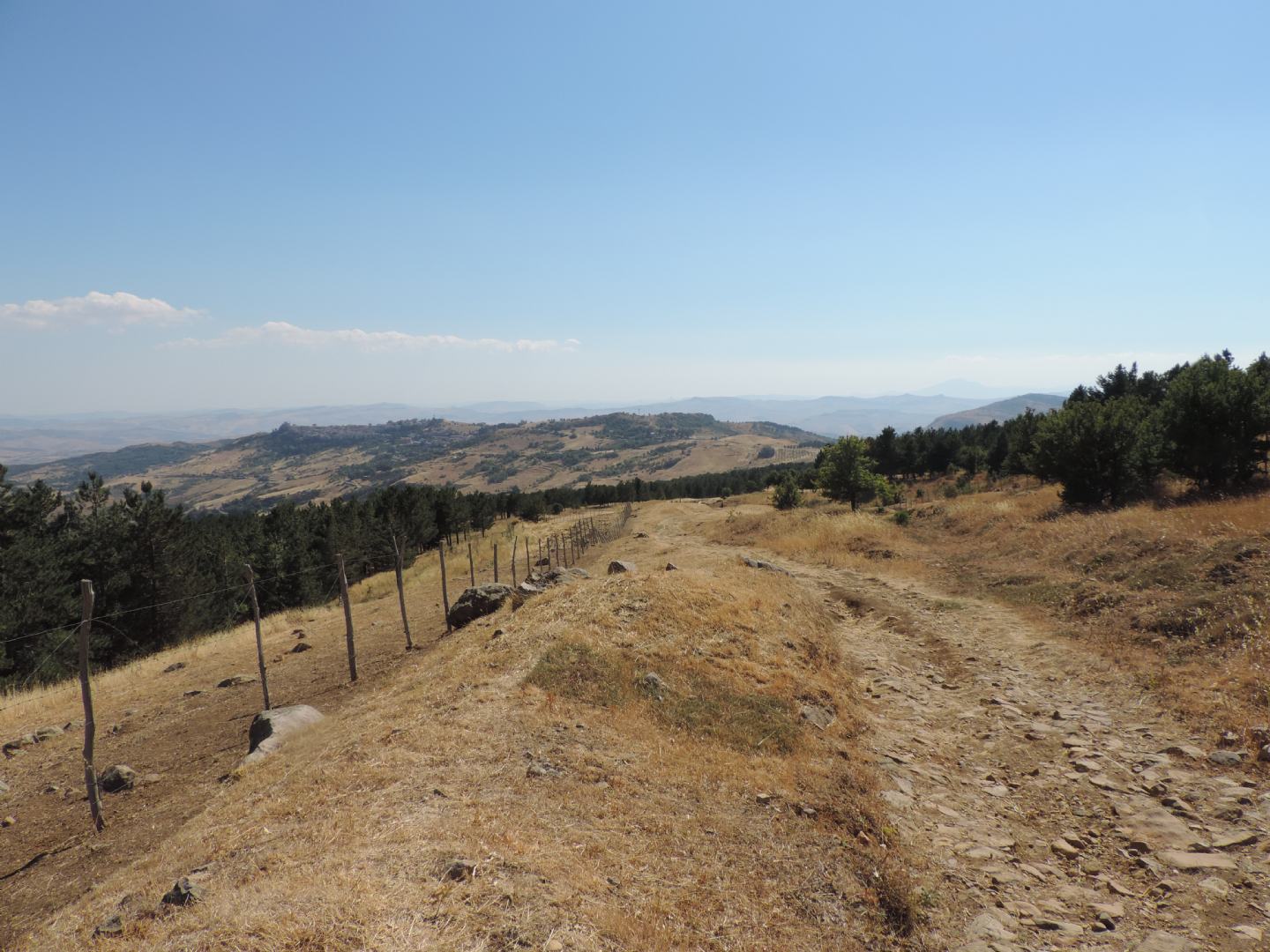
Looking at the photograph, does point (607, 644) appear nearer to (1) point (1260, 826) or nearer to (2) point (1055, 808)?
(2) point (1055, 808)

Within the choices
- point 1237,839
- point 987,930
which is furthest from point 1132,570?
point 987,930

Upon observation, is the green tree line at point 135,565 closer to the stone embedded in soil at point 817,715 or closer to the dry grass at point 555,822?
the dry grass at point 555,822

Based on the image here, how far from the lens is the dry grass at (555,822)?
600cm

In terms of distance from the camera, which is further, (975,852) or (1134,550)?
(1134,550)

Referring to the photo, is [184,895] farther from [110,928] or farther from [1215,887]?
[1215,887]

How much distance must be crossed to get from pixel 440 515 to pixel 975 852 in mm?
64562

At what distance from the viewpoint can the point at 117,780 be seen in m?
11.7

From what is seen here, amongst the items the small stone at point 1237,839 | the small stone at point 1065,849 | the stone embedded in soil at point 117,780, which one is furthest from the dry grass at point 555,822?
the small stone at point 1237,839

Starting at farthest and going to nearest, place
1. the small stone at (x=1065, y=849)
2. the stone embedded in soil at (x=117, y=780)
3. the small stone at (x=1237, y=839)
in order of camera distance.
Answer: the stone embedded in soil at (x=117, y=780) → the small stone at (x=1065, y=849) → the small stone at (x=1237, y=839)

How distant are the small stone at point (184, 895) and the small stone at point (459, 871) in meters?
2.60

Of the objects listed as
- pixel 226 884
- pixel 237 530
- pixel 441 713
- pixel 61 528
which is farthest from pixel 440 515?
pixel 226 884

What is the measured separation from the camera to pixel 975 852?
27.5ft

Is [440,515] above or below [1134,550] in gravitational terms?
below

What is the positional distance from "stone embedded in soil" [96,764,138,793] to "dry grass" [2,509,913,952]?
2.70ft
